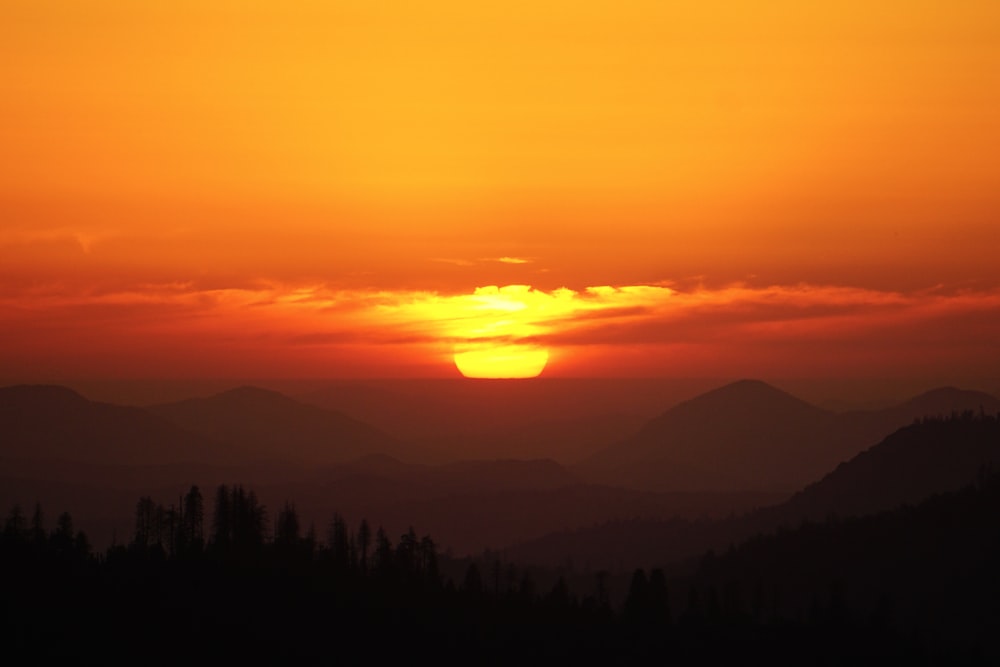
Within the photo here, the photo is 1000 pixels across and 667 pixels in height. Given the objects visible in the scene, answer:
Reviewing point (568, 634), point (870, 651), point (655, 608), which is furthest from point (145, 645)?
point (870, 651)

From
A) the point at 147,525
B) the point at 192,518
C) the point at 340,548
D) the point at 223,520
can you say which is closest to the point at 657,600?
the point at 340,548

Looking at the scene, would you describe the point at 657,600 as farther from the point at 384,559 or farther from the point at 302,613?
the point at 302,613

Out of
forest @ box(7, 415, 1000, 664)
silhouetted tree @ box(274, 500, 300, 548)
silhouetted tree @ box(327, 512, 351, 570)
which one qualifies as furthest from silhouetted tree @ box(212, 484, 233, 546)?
silhouetted tree @ box(327, 512, 351, 570)

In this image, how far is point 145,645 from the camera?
12825 centimetres

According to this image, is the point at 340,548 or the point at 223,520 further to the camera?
the point at 340,548

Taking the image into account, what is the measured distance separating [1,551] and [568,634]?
7444 centimetres

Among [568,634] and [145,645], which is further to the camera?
[568,634]

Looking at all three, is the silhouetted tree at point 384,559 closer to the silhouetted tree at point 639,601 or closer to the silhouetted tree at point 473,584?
the silhouetted tree at point 473,584

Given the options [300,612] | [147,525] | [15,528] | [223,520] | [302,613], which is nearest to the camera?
[302,613]

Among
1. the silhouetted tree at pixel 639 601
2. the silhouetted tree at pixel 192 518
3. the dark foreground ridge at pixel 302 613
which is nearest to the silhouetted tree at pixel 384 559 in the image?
the dark foreground ridge at pixel 302 613

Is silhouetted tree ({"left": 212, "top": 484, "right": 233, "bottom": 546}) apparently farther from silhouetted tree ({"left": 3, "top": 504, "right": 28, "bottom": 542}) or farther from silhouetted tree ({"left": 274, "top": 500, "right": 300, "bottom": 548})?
silhouetted tree ({"left": 3, "top": 504, "right": 28, "bottom": 542})

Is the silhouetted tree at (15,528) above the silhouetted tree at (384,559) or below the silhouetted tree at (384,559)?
above

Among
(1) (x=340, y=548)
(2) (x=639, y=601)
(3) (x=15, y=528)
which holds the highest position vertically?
(3) (x=15, y=528)

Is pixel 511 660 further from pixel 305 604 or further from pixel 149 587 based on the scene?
pixel 149 587
